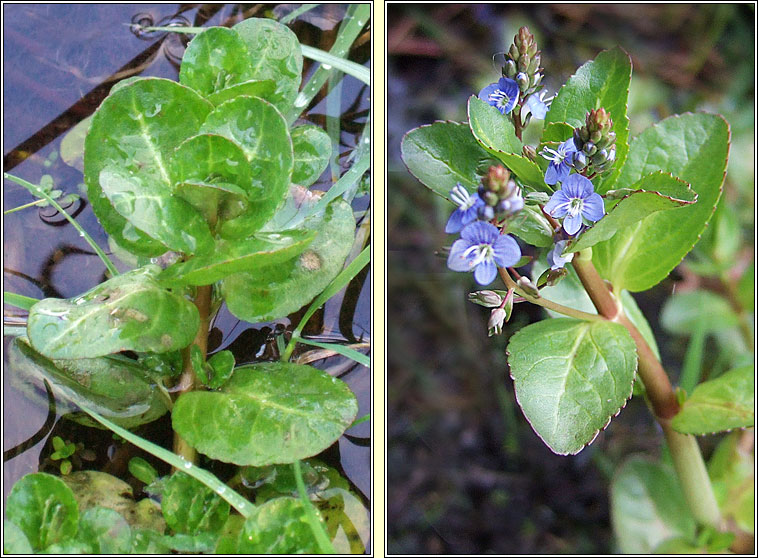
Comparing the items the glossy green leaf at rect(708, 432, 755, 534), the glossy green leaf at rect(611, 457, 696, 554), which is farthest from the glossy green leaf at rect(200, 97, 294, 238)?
the glossy green leaf at rect(708, 432, 755, 534)

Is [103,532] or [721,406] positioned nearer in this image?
[103,532]

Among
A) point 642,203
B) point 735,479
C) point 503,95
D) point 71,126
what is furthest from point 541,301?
point 71,126

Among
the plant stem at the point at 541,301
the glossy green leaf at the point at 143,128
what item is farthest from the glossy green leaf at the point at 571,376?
the glossy green leaf at the point at 143,128

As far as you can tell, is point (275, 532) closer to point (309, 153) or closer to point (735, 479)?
point (309, 153)

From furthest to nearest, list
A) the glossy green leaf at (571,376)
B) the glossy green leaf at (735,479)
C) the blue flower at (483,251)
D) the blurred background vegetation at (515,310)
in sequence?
the blurred background vegetation at (515,310) → the glossy green leaf at (735,479) → the glossy green leaf at (571,376) → the blue flower at (483,251)

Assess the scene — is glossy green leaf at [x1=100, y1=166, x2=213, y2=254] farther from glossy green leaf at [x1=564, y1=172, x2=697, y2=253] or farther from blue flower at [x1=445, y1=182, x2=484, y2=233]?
glossy green leaf at [x1=564, y1=172, x2=697, y2=253]

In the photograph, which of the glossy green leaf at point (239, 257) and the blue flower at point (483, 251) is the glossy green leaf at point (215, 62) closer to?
the glossy green leaf at point (239, 257)
